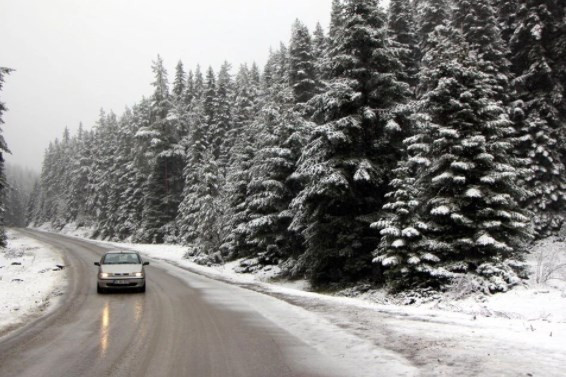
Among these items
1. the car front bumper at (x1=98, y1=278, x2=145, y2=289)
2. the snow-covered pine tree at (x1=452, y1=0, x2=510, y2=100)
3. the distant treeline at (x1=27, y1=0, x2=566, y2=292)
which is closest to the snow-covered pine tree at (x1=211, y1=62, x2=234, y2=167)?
the distant treeline at (x1=27, y1=0, x2=566, y2=292)

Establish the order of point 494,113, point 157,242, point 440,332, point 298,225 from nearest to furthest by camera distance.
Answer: point 440,332
point 494,113
point 298,225
point 157,242

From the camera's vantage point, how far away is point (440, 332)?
8711 millimetres

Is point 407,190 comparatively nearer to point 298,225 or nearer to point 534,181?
point 298,225

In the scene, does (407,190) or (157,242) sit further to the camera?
(157,242)

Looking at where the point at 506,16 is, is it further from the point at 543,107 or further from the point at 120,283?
the point at 120,283

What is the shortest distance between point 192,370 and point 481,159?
13.2 m

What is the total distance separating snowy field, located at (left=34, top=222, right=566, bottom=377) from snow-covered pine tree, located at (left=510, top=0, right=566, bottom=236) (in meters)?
8.81

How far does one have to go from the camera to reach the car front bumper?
1611cm

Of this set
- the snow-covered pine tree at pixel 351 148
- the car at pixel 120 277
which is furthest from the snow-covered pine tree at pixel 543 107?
the car at pixel 120 277

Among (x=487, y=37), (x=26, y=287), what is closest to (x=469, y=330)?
(x=26, y=287)

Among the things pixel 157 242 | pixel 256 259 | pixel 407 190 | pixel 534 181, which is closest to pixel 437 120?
pixel 407 190

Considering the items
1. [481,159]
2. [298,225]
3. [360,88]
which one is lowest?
[298,225]

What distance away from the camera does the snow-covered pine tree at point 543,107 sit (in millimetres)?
23250

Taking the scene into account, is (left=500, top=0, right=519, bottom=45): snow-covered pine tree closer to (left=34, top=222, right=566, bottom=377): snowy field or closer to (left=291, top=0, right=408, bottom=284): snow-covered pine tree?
(left=291, top=0, right=408, bottom=284): snow-covered pine tree
